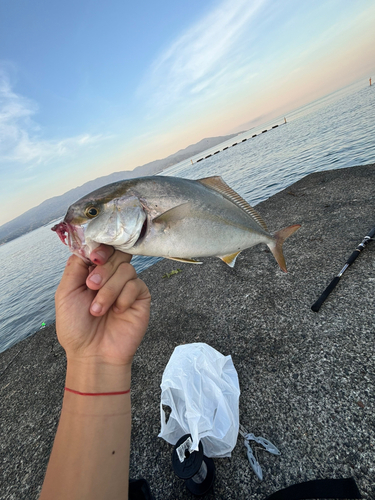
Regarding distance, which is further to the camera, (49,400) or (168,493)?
(49,400)

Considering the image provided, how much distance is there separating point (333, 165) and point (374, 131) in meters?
7.76

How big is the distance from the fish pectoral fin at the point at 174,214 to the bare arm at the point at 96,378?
0.44 metres

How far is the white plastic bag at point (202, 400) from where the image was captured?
204cm

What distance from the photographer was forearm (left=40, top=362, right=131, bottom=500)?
1393mm

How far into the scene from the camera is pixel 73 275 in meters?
1.74

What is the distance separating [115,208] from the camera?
1707 mm

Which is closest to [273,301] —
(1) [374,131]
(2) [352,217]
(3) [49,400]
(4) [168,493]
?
(4) [168,493]

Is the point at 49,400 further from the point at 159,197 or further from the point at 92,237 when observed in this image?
the point at 159,197

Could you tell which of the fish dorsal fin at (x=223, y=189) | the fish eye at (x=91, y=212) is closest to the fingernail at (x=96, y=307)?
the fish eye at (x=91, y=212)

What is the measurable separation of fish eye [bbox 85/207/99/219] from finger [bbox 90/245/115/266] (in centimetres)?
24

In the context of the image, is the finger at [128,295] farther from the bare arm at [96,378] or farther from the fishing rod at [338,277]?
the fishing rod at [338,277]

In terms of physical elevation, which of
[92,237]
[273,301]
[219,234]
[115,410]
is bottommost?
[273,301]

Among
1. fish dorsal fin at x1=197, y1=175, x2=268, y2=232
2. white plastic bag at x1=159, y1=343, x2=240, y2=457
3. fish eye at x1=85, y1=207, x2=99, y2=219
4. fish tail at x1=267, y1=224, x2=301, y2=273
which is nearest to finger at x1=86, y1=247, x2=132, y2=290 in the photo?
fish eye at x1=85, y1=207, x2=99, y2=219

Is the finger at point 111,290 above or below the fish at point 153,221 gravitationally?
below
